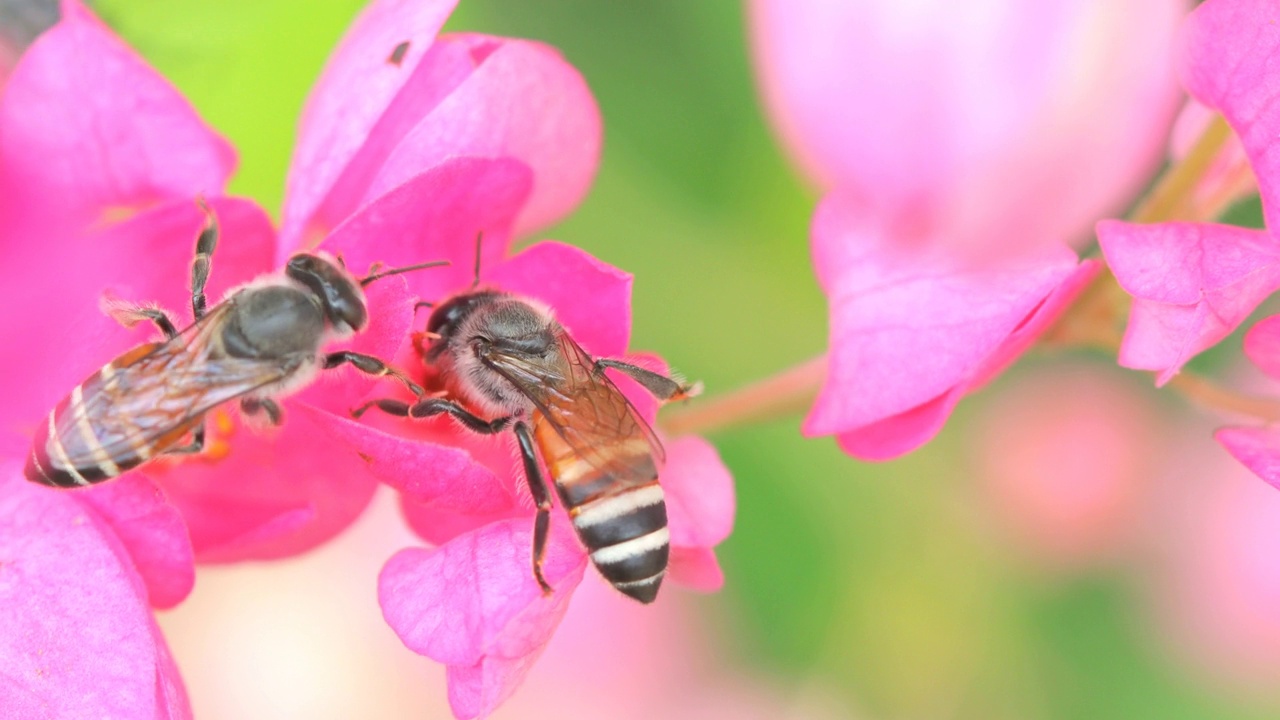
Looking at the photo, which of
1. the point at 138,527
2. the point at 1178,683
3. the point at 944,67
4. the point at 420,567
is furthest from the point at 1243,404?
the point at 1178,683

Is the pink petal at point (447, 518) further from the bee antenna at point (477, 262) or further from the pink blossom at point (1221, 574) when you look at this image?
the pink blossom at point (1221, 574)

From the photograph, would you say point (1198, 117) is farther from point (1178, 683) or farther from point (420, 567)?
point (1178, 683)

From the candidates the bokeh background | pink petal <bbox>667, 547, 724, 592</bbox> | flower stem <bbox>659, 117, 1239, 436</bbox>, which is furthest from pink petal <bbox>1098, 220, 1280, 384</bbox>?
the bokeh background

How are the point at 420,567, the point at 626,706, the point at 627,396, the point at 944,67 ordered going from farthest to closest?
the point at 626,706
the point at 944,67
the point at 627,396
the point at 420,567

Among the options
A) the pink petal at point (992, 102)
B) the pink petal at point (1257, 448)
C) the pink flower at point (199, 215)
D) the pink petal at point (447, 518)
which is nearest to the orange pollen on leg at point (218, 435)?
the pink flower at point (199, 215)

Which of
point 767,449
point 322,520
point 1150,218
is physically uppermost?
point 1150,218

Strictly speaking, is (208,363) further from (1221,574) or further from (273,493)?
Result: (1221,574)
